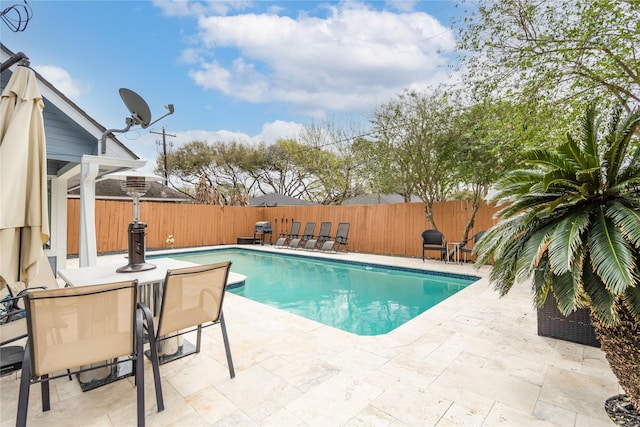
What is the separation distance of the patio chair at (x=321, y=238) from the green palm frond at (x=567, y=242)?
9.91 meters

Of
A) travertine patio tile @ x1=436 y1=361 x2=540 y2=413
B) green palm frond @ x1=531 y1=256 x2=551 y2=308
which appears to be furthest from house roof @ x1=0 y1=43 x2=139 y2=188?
green palm frond @ x1=531 y1=256 x2=551 y2=308

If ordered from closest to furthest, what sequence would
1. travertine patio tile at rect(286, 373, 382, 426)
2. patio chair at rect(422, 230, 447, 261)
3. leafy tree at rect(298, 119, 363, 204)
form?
travertine patio tile at rect(286, 373, 382, 426) < patio chair at rect(422, 230, 447, 261) < leafy tree at rect(298, 119, 363, 204)

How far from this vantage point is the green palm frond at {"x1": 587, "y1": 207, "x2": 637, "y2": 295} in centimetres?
167

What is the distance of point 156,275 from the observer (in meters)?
2.76

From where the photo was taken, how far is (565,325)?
3213mm

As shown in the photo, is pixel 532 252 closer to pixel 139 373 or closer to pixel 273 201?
pixel 139 373

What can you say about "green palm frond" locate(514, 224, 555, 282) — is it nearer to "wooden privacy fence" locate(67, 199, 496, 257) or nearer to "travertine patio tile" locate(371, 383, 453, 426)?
"travertine patio tile" locate(371, 383, 453, 426)

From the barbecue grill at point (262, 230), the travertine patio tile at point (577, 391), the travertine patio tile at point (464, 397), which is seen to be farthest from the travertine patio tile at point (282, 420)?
the barbecue grill at point (262, 230)

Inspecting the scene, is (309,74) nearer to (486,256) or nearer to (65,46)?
(65,46)

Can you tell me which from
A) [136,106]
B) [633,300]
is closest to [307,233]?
[136,106]

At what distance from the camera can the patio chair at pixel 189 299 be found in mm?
2230

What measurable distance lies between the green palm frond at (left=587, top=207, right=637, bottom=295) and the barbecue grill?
12.9 m

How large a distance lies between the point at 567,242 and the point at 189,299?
268 cm

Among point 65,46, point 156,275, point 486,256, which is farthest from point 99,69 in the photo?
point 486,256
